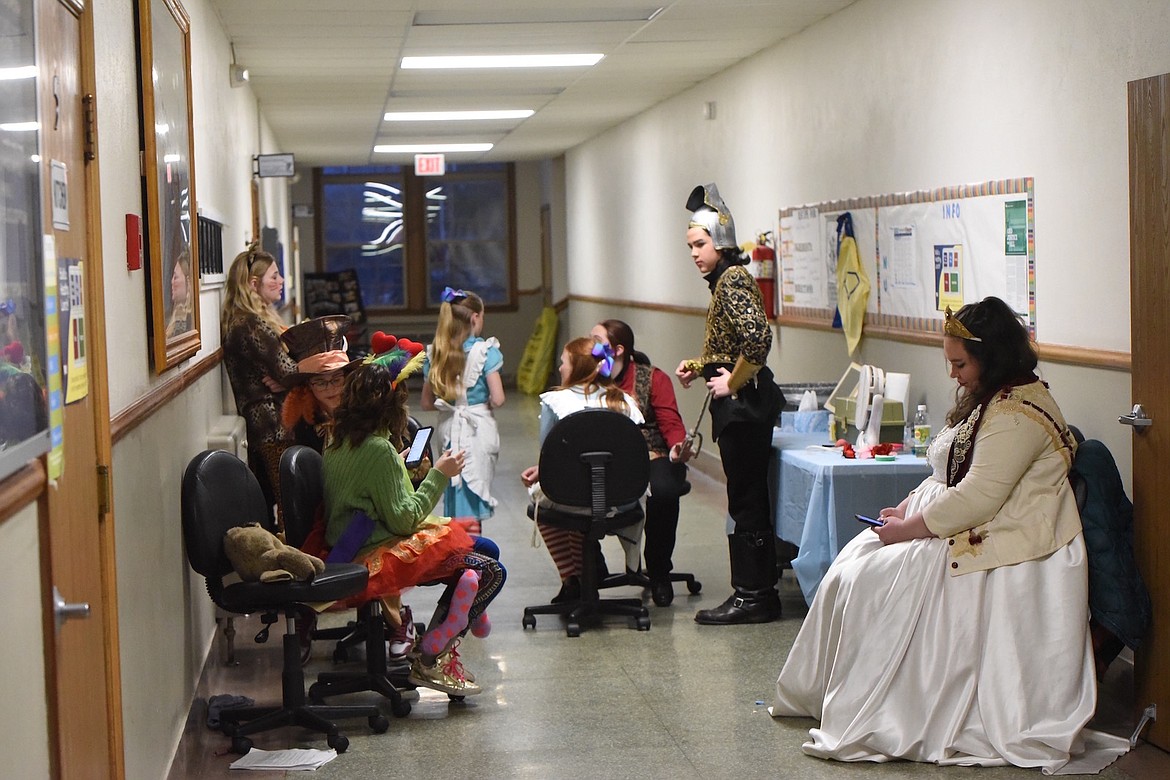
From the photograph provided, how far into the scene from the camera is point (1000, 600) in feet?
12.4

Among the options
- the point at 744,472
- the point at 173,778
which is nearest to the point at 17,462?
the point at 173,778

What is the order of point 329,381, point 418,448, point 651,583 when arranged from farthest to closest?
1. point 651,583
2. point 329,381
3. point 418,448

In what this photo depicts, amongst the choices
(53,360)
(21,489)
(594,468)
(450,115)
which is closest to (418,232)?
(450,115)

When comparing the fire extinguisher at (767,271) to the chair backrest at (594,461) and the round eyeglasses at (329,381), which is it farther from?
the round eyeglasses at (329,381)

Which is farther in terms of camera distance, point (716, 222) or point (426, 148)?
point (426, 148)

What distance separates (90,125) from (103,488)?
72cm

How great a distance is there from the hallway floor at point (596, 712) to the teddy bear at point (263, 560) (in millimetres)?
574

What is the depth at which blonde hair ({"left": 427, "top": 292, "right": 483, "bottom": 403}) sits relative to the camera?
240 inches

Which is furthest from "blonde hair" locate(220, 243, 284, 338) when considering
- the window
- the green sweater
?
the window

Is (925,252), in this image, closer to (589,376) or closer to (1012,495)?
(589,376)

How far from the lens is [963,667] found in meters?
3.78

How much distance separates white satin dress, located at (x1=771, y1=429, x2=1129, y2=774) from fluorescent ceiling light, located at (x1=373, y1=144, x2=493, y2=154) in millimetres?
11378

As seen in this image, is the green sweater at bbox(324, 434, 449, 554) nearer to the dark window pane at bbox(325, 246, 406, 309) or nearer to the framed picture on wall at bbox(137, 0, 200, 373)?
the framed picture on wall at bbox(137, 0, 200, 373)

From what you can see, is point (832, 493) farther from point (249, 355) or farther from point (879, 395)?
point (249, 355)
